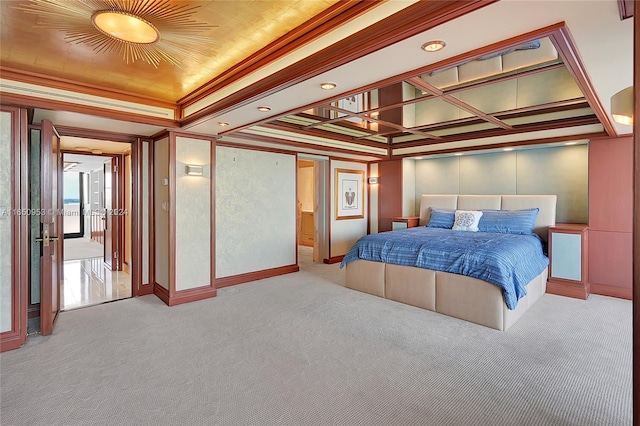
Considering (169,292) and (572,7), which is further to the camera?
(169,292)

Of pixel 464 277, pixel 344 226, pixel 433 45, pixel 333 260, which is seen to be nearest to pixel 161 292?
pixel 333 260

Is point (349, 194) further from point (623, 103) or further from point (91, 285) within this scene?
point (623, 103)

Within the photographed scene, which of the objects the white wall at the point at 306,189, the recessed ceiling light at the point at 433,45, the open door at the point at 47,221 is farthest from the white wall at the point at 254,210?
the recessed ceiling light at the point at 433,45

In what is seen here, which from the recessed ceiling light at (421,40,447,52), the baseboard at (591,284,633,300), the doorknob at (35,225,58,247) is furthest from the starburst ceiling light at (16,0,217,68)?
the baseboard at (591,284,633,300)

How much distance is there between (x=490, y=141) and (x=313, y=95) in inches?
167

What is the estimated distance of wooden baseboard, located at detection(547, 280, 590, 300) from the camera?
4605 millimetres

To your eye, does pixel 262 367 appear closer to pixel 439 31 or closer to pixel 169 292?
pixel 169 292

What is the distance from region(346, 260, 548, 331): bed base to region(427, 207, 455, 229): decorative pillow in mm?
1740

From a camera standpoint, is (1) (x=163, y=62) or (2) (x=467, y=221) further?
(2) (x=467, y=221)

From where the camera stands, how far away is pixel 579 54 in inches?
84.7

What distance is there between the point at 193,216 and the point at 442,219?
438 cm

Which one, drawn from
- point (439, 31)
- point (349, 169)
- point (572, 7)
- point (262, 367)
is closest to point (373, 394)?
point (262, 367)

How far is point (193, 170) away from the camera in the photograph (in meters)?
4.56

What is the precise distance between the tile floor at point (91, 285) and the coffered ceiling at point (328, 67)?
2357mm
